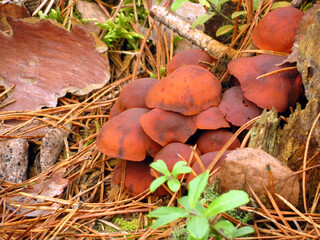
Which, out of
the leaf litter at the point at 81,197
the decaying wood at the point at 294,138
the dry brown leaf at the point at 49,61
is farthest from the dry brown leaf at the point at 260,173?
the dry brown leaf at the point at 49,61

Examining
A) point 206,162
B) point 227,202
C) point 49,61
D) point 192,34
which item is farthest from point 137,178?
point 49,61

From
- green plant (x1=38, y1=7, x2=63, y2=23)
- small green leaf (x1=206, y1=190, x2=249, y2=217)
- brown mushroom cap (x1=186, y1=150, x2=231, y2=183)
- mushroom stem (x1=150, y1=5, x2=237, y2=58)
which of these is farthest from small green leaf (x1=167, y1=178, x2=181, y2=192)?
green plant (x1=38, y1=7, x2=63, y2=23)

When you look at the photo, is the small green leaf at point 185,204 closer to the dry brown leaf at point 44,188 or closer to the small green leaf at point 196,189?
the small green leaf at point 196,189

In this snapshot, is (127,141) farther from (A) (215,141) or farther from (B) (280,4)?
(B) (280,4)

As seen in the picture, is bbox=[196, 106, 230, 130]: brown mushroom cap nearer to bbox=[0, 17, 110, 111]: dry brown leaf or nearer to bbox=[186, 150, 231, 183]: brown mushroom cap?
bbox=[186, 150, 231, 183]: brown mushroom cap

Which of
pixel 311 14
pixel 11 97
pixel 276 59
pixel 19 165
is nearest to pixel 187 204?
pixel 276 59

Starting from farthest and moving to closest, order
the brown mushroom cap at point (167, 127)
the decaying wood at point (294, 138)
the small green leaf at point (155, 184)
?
the brown mushroom cap at point (167, 127)
the decaying wood at point (294, 138)
the small green leaf at point (155, 184)

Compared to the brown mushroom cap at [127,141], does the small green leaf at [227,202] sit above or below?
above
